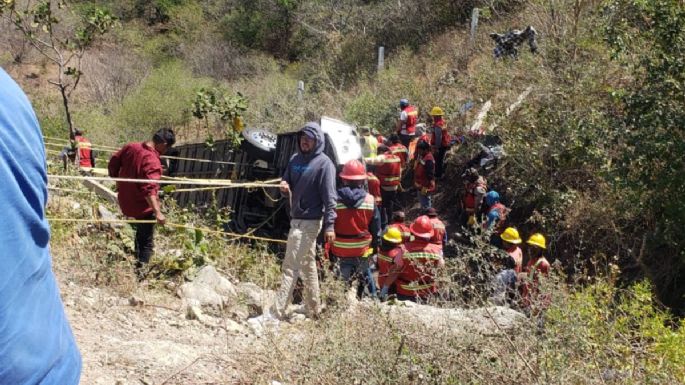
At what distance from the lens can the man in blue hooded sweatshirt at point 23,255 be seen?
3.67 feet

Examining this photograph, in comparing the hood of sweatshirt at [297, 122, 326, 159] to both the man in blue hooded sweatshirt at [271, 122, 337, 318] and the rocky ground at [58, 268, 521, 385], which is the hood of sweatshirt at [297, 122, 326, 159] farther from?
the rocky ground at [58, 268, 521, 385]

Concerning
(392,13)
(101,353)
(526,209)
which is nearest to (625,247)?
(526,209)

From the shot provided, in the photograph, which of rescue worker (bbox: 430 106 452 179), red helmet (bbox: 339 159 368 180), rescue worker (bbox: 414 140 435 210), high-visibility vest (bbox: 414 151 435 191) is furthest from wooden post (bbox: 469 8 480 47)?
red helmet (bbox: 339 159 368 180)

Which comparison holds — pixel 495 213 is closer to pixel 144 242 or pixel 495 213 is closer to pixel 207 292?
pixel 207 292

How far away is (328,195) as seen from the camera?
565 cm

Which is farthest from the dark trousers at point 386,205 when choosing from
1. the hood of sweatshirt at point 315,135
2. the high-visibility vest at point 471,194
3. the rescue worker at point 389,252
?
the hood of sweatshirt at point 315,135

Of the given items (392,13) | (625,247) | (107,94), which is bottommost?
(107,94)

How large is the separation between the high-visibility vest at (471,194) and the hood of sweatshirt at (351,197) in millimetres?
3043

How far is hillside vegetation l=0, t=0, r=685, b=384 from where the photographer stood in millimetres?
3615

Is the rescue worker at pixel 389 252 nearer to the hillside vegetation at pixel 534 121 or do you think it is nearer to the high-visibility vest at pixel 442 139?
the hillside vegetation at pixel 534 121

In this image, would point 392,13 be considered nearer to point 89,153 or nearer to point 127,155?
point 89,153

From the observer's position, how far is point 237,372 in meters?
4.00

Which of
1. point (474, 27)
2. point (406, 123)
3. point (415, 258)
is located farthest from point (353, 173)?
point (474, 27)

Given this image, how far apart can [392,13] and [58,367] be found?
66.6 ft
